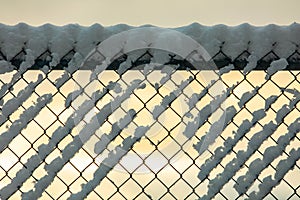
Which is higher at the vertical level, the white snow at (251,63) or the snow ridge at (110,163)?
the white snow at (251,63)

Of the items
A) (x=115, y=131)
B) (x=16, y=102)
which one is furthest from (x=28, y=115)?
(x=115, y=131)

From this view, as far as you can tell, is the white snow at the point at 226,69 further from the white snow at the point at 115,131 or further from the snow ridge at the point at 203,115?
the white snow at the point at 115,131

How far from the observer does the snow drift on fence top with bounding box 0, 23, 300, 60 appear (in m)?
1.87

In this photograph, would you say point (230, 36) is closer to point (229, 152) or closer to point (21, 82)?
point (229, 152)

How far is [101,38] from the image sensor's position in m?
1.87

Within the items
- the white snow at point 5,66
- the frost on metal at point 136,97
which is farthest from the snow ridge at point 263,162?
the white snow at point 5,66

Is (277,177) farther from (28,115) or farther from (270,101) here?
(28,115)

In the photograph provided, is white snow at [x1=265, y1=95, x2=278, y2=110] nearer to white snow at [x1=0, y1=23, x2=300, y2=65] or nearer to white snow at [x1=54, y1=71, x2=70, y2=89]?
white snow at [x1=0, y1=23, x2=300, y2=65]

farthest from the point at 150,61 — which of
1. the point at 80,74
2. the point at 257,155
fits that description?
the point at 257,155

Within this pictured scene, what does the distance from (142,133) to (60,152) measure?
29cm

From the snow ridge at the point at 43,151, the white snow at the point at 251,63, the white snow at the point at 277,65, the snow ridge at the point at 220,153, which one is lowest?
the snow ridge at the point at 43,151

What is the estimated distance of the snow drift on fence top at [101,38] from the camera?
187 cm

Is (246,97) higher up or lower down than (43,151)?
higher up

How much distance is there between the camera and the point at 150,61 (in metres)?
1.86
